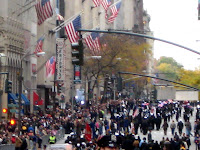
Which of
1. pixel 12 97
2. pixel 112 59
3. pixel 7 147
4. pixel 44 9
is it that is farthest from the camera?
pixel 112 59

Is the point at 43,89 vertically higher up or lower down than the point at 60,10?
lower down

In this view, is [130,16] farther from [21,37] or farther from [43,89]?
[21,37]

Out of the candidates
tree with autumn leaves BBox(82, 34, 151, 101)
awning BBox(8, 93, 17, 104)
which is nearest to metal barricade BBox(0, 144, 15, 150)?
awning BBox(8, 93, 17, 104)

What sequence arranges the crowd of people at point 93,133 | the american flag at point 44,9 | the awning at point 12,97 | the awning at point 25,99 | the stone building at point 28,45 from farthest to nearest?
the awning at point 25,99 → the stone building at point 28,45 → the awning at point 12,97 → the american flag at point 44,9 → the crowd of people at point 93,133

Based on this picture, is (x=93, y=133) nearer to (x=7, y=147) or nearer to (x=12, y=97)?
(x=12, y=97)

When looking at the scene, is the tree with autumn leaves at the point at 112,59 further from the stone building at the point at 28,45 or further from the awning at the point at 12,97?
the awning at the point at 12,97

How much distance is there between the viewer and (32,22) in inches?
2825

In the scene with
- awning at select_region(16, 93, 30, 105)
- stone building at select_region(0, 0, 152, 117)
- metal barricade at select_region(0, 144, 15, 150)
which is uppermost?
stone building at select_region(0, 0, 152, 117)

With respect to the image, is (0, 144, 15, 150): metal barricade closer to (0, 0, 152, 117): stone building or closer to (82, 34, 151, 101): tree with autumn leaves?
(0, 0, 152, 117): stone building

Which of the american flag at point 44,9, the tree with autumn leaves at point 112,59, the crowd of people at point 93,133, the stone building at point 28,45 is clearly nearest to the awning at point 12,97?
the stone building at point 28,45

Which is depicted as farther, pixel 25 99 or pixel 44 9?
pixel 25 99

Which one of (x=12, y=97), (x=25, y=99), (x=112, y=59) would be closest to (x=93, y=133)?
(x=12, y=97)

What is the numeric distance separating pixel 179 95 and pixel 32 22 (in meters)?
15.6

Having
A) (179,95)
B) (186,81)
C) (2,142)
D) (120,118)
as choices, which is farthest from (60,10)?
(2,142)
